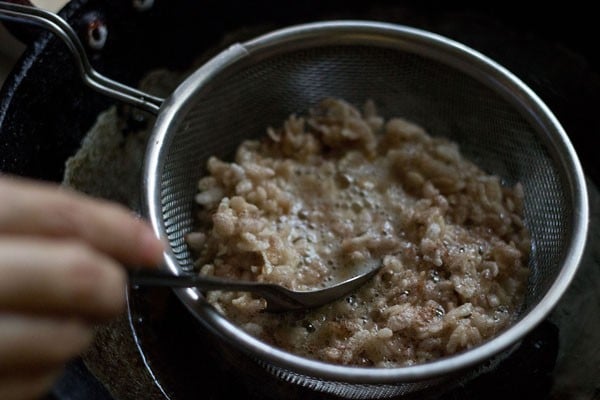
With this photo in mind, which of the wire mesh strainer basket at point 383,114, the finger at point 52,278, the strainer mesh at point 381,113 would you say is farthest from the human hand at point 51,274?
the strainer mesh at point 381,113

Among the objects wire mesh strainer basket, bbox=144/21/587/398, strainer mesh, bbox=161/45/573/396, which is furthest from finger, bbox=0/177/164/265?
strainer mesh, bbox=161/45/573/396

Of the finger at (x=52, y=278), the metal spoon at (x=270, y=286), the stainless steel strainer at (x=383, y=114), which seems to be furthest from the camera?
the stainless steel strainer at (x=383, y=114)

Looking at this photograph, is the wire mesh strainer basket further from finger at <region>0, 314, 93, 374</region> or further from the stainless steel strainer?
finger at <region>0, 314, 93, 374</region>

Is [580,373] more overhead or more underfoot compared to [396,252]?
more underfoot

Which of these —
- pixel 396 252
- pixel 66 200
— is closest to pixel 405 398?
pixel 396 252

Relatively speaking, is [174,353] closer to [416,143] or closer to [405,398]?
Answer: [405,398]

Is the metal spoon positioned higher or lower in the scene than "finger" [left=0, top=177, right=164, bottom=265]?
lower

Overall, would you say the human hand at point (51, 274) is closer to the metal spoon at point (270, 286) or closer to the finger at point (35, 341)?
the finger at point (35, 341)
